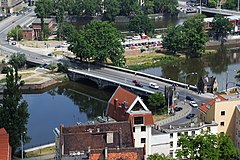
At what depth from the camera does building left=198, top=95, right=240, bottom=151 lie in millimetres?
54781

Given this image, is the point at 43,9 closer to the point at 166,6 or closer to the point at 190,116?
the point at 166,6

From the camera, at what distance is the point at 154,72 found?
10075cm

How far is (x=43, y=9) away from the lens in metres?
138

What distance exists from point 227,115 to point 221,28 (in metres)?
74.1

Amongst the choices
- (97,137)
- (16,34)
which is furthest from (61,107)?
(16,34)

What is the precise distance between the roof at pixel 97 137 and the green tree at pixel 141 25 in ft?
274

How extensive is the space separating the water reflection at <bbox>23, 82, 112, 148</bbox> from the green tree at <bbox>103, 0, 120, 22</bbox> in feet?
199

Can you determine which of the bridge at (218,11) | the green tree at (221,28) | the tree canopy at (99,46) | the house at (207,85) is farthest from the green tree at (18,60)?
the bridge at (218,11)

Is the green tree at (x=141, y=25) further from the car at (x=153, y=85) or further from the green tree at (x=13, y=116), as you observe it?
the green tree at (x=13, y=116)

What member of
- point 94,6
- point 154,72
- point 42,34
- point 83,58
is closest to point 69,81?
point 83,58

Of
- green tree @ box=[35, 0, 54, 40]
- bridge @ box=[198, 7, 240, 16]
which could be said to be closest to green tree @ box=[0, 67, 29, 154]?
green tree @ box=[35, 0, 54, 40]

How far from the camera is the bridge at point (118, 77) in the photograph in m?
81.6

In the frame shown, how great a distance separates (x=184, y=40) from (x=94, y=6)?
1879 inches

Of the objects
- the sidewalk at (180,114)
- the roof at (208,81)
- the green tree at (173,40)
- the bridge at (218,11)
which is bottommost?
the sidewalk at (180,114)
